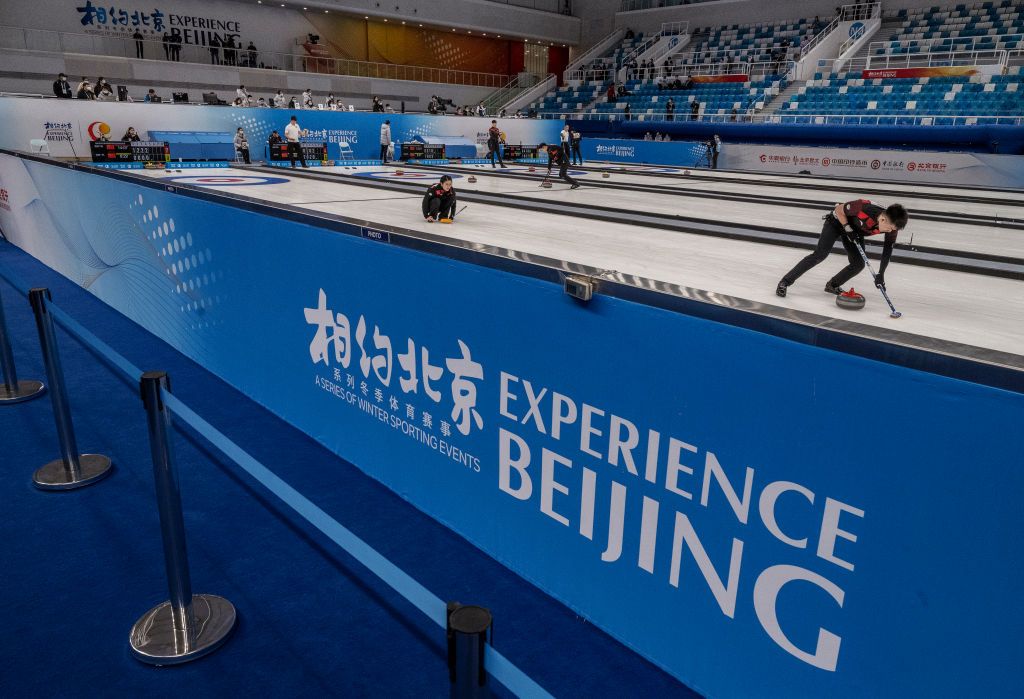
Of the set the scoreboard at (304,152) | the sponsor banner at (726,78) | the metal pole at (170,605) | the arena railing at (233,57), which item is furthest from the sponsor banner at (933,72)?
the metal pole at (170,605)

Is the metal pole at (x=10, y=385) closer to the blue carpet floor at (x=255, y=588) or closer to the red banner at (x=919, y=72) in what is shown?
the blue carpet floor at (x=255, y=588)

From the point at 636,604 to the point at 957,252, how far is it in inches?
162

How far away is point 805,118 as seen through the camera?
21984mm

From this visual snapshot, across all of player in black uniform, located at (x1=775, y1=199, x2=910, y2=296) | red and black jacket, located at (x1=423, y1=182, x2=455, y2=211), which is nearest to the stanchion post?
player in black uniform, located at (x1=775, y1=199, x2=910, y2=296)

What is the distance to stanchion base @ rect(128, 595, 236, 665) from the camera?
2920 mm

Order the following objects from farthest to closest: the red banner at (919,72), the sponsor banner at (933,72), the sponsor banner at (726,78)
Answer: the sponsor banner at (726,78), the red banner at (919,72), the sponsor banner at (933,72)

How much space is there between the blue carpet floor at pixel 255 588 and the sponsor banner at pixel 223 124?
48.0 ft

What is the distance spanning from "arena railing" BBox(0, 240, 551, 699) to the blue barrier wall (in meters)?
1.09

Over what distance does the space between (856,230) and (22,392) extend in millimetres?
6219

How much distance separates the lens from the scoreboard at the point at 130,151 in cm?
1538

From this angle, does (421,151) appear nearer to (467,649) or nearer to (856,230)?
(856,230)

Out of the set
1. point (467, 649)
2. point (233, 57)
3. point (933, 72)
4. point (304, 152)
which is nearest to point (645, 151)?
point (933, 72)

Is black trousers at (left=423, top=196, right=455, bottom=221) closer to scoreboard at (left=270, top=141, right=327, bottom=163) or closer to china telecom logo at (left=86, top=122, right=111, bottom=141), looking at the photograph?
scoreboard at (left=270, top=141, right=327, bottom=163)

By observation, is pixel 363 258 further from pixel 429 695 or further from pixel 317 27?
pixel 317 27
